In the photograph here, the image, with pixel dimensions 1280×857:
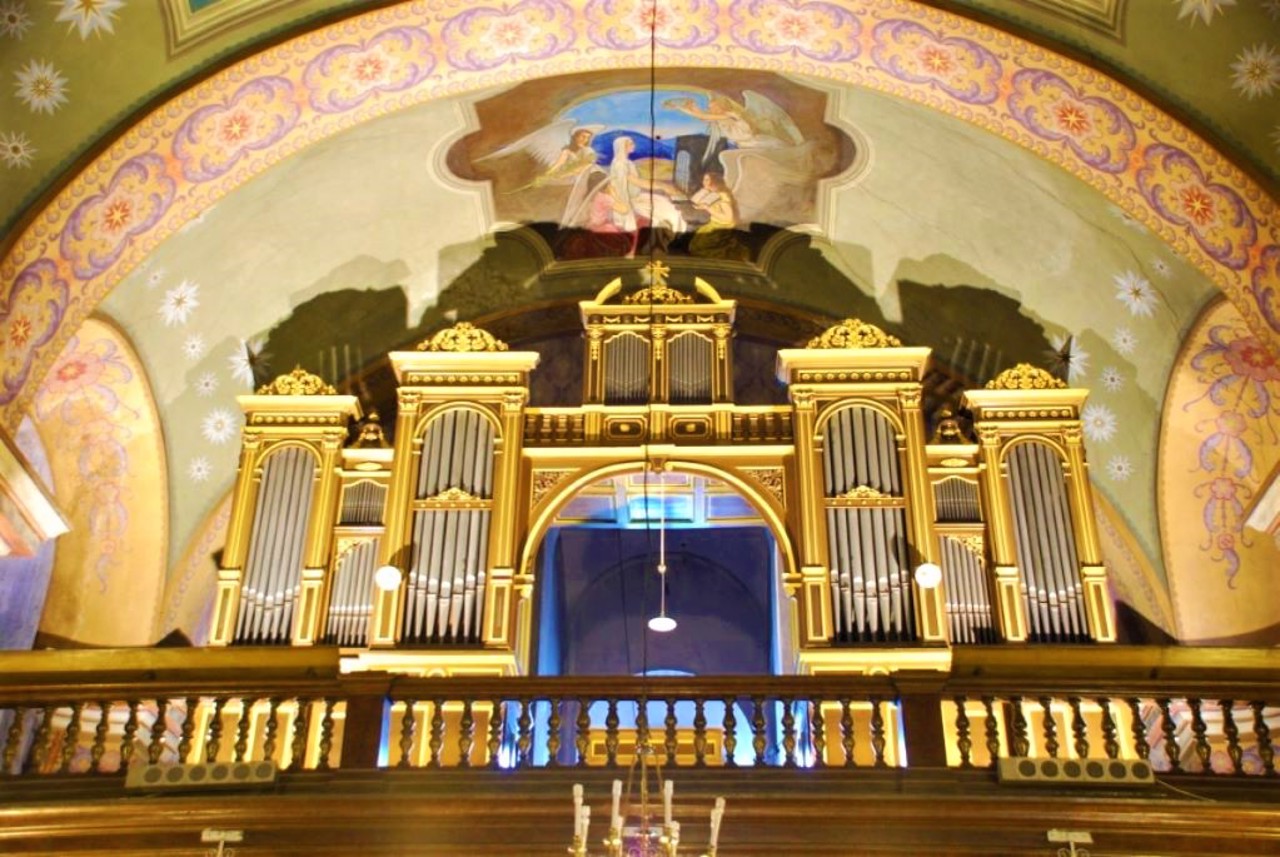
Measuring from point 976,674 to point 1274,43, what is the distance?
420 centimetres

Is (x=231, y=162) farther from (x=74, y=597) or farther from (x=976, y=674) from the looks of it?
(x=976, y=674)

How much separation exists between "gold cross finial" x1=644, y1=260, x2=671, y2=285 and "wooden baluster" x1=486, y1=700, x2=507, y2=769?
4092 millimetres

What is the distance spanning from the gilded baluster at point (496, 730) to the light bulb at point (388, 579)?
2.22 m

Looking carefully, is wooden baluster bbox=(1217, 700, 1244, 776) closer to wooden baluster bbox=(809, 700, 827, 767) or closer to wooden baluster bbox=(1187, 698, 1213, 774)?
wooden baluster bbox=(1187, 698, 1213, 774)

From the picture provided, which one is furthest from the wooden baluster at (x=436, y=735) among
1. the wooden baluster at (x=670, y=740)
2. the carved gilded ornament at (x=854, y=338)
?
the carved gilded ornament at (x=854, y=338)

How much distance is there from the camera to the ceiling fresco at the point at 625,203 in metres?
9.98

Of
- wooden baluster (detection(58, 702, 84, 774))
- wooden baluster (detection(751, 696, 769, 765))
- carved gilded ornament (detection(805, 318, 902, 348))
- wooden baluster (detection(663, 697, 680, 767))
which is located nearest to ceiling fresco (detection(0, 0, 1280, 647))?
carved gilded ornament (detection(805, 318, 902, 348))

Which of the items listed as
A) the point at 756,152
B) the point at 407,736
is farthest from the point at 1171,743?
the point at 756,152

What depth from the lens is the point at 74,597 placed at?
11.6m

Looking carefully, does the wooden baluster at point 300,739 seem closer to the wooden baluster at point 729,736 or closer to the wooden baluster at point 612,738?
the wooden baluster at point 612,738

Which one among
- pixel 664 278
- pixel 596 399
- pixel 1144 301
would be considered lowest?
pixel 596 399

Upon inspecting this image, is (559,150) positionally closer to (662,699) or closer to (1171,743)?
(662,699)

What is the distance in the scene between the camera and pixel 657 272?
12000mm

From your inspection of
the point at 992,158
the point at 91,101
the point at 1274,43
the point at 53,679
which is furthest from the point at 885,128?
the point at 53,679
